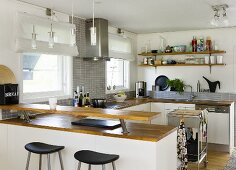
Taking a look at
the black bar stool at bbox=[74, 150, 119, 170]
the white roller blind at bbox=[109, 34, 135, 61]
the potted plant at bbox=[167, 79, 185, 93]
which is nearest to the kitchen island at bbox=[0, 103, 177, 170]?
the black bar stool at bbox=[74, 150, 119, 170]

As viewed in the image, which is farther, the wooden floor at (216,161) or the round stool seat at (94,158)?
the wooden floor at (216,161)

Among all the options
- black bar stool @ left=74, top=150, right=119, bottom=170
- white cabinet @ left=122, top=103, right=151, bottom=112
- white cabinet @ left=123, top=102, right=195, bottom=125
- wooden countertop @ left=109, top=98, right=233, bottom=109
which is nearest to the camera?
black bar stool @ left=74, top=150, right=119, bottom=170

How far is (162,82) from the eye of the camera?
6.48 meters

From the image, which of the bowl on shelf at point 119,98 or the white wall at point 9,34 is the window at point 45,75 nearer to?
the white wall at point 9,34

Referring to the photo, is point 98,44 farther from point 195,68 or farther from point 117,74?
point 195,68

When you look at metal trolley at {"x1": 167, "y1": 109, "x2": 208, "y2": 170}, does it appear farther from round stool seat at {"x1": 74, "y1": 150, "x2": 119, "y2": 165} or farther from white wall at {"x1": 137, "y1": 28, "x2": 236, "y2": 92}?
white wall at {"x1": 137, "y1": 28, "x2": 236, "y2": 92}

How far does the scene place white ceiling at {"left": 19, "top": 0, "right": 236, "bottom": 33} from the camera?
3727mm

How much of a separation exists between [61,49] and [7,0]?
988 mm

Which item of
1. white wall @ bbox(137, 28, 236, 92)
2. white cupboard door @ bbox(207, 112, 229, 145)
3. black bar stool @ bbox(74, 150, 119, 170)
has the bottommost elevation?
white cupboard door @ bbox(207, 112, 229, 145)

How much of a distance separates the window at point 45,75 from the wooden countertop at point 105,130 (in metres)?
0.62

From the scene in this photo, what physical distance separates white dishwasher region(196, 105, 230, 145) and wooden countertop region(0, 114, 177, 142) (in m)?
2.55

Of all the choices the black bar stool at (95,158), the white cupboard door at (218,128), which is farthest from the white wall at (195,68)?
the black bar stool at (95,158)

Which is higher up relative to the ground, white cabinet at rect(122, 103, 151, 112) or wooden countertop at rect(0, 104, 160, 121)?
wooden countertop at rect(0, 104, 160, 121)

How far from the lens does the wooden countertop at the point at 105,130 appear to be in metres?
2.61
